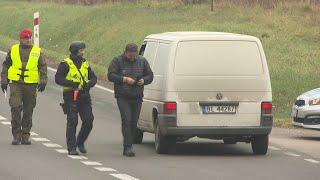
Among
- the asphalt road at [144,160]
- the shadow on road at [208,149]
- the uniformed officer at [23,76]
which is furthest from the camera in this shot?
the uniformed officer at [23,76]

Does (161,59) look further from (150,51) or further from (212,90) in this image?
(212,90)

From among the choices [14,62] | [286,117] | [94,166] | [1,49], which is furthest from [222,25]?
[94,166]

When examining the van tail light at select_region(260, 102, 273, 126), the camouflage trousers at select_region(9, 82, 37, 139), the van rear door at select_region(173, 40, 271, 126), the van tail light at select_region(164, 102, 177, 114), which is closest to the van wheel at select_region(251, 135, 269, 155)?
the van tail light at select_region(260, 102, 273, 126)

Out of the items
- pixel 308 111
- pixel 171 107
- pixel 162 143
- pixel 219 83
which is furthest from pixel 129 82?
pixel 308 111

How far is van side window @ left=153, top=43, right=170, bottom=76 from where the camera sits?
55.5ft

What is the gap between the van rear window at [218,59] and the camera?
658 inches

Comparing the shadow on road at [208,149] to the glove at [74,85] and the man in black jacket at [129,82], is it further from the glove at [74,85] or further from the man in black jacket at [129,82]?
the glove at [74,85]

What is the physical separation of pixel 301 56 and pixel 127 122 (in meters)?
16.6

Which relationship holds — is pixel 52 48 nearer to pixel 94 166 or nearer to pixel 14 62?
pixel 14 62

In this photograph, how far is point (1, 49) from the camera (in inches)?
1736

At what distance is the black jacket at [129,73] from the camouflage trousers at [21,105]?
5.81 feet

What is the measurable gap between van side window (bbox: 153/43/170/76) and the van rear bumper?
35.7 inches

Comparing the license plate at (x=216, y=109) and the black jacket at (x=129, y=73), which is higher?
the black jacket at (x=129, y=73)

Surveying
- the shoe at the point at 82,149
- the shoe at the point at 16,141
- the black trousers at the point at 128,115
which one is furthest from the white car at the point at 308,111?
the shoe at the point at 16,141
